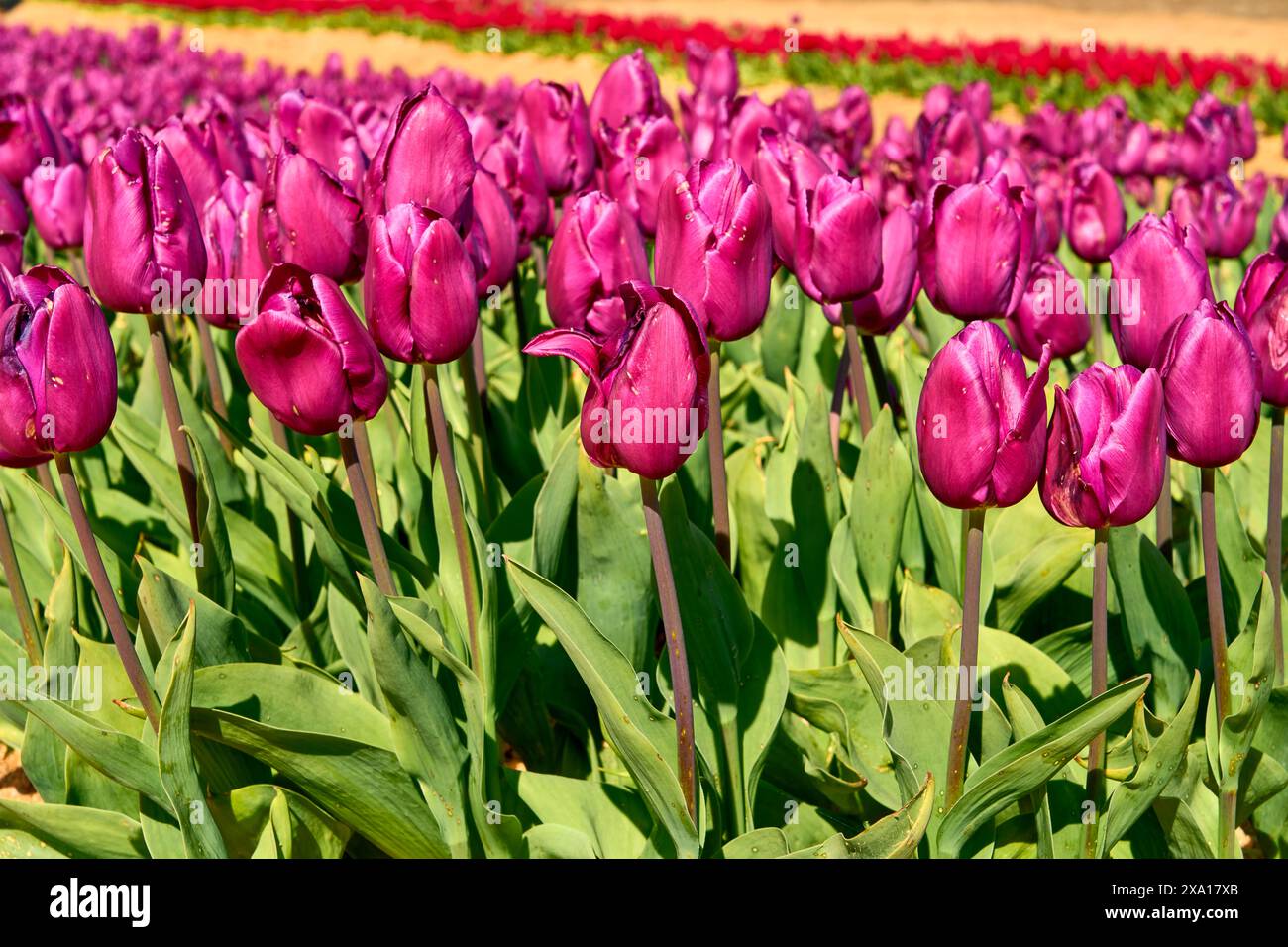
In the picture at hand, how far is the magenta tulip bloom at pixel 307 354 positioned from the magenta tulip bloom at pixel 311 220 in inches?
11.3

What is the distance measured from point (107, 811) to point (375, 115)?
197 centimetres

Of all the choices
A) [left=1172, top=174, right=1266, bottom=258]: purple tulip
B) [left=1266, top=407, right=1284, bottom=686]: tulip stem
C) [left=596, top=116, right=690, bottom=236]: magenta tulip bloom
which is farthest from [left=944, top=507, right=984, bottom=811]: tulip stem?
[left=1172, top=174, right=1266, bottom=258]: purple tulip

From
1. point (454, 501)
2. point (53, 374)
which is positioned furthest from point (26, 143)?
point (454, 501)

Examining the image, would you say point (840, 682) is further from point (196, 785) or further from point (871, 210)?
point (196, 785)

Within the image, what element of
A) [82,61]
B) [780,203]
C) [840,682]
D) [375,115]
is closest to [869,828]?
[840,682]

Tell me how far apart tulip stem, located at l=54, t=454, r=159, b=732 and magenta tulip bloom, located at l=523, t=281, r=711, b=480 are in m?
0.66

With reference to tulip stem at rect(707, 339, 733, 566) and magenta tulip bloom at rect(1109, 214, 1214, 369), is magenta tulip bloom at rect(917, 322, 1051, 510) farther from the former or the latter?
tulip stem at rect(707, 339, 733, 566)

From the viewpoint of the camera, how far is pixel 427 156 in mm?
1874

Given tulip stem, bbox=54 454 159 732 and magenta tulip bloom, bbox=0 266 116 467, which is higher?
magenta tulip bloom, bbox=0 266 116 467

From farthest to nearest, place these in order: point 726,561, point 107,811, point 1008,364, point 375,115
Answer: point 375,115 < point 726,561 < point 107,811 < point 1008,364

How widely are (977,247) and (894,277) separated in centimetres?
17

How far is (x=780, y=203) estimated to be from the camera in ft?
7.11

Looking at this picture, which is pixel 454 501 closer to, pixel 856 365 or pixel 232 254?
pixel 232 254

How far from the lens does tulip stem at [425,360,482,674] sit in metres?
1.81
